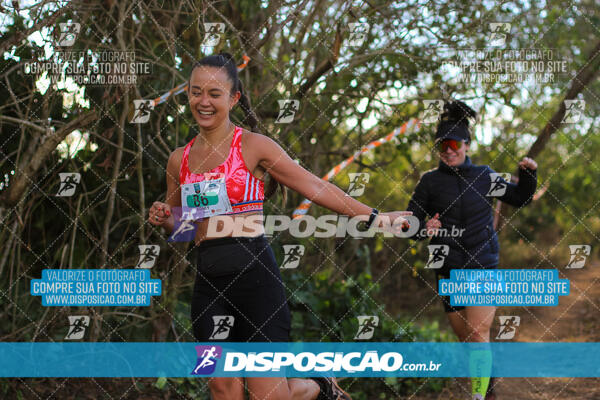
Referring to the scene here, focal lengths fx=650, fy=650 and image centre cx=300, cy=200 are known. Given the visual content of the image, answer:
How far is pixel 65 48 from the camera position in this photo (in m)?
4.71

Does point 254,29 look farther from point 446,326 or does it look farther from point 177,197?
point 446,326

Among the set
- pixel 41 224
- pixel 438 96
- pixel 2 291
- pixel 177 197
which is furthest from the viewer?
pixel 438 96

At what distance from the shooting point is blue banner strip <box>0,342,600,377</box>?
4.61m

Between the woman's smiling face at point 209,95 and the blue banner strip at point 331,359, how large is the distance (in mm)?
1321

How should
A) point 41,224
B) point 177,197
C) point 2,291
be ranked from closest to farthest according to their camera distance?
1. point 177,197
2. point 2,291
3. point 41,224

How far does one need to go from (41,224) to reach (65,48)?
1329 millimetres

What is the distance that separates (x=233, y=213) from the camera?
310cm

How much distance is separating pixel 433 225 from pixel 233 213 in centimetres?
134

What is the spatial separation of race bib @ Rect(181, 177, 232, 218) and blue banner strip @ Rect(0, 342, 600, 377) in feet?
3.06

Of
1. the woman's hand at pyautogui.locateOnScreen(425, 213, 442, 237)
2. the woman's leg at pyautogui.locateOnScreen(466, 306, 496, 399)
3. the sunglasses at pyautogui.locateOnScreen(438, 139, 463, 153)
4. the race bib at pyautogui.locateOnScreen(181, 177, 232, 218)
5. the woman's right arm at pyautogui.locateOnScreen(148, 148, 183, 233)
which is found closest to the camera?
the race bib at pyautogui.locateOnScreen(181, 177, 232, 218)

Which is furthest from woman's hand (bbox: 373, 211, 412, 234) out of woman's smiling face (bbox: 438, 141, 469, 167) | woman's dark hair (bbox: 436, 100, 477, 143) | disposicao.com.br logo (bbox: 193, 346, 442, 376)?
woman's dark hair (bbox: 436, 100, 477, 143)

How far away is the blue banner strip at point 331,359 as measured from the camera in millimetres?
4605

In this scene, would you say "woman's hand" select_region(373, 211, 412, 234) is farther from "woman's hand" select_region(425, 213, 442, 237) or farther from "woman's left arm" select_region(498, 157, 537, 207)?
"woman's left arm" select_region(498, 157, 537, 207)

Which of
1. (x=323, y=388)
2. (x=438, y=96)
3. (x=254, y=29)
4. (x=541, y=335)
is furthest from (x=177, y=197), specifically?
(x=541, y=335)
